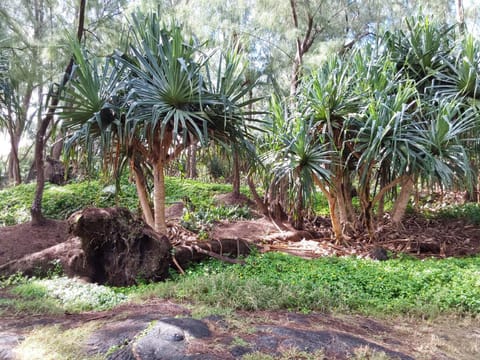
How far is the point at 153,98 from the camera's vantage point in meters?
5.53

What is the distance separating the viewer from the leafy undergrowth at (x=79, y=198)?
29.9ft

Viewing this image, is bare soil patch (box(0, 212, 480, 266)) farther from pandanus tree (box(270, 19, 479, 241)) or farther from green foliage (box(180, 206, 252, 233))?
pandanus tree (box(270, 19, 479, 241))

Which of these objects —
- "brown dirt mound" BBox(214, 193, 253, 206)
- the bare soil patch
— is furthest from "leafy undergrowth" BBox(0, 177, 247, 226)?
the bare soil patch

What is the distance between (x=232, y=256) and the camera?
20.8ft

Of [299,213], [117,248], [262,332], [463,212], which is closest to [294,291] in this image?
[262,332]

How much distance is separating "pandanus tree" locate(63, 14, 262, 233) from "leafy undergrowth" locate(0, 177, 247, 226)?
10.4 feet

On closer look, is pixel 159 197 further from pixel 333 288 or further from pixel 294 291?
pixel 333 288

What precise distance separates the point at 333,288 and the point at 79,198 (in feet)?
23.5

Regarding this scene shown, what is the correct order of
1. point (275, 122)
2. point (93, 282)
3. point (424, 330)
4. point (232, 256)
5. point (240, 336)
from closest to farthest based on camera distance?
point (240, 336)
point (424, 330)
point (93, 282)
point (232, 256)
point (275, 122)

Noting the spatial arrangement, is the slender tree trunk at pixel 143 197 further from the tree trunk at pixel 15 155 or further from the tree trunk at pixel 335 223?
the tree trunk at pixel 15 155

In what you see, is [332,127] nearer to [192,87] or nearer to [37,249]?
[192,87]

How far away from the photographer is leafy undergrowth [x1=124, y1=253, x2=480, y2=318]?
Result: 4.13 meters

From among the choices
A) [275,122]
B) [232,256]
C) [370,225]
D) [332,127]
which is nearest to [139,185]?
[232,256]

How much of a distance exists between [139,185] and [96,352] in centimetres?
376
